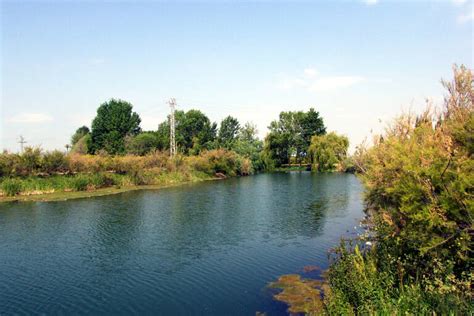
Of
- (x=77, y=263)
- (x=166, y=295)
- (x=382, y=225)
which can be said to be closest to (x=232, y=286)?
(x=166, y=295)

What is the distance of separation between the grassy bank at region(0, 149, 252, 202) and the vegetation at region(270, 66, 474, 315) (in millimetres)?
39103

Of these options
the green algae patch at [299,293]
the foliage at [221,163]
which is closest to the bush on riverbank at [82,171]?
the foliage at [221,163]

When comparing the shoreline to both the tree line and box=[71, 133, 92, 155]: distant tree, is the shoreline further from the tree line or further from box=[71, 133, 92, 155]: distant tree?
box=[71, 133, 92, 155]: distant tree

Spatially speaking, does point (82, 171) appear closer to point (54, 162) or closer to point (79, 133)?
point (54, 162)

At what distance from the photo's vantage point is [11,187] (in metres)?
44.3

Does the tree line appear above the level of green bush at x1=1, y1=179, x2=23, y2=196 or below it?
above

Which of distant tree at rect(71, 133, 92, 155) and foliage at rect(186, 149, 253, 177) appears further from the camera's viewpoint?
distant tree at rect(71, 133, 92, 155)

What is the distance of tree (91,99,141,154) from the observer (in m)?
99.0

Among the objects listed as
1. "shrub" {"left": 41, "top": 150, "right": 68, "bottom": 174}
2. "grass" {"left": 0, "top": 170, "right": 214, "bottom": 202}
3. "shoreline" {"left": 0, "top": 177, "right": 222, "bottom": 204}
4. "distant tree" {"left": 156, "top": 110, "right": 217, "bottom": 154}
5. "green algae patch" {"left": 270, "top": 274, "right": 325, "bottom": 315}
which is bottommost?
"green algae patch" {"left": 270, "top": 274, "right": 325, "bottom": 315}

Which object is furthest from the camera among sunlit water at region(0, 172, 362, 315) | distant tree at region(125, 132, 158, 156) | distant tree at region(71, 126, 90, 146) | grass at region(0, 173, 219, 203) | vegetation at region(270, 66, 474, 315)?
distant tree at region(71, 126, 90, 146)

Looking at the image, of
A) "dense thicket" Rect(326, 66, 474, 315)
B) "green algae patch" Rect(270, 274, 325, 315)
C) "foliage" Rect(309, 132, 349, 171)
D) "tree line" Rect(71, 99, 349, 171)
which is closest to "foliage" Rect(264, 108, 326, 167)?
"tree line" Rect(71, 99, 349, 171)

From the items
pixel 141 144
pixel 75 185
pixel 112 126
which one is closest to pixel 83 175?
pixel 75 185

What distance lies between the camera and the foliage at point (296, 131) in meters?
109

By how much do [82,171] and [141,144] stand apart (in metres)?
46.9
